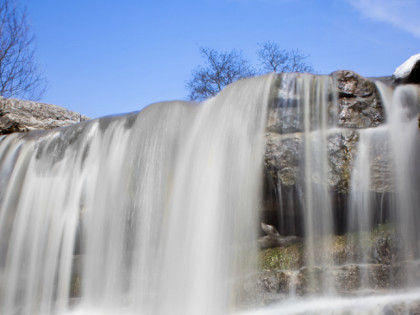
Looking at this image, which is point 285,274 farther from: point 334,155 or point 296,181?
point 334,155

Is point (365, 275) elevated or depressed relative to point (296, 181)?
depressed

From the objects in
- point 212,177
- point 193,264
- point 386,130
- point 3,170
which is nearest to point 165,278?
point 193,264

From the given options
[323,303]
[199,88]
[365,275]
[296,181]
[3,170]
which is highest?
[199,88]

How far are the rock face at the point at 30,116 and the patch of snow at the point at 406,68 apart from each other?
8058 mm

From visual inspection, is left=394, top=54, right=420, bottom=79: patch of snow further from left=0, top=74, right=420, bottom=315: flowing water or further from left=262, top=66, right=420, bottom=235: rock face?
left=0, top=74, right=420, bottom=315: flowing water

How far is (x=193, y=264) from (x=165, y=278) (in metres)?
0.46

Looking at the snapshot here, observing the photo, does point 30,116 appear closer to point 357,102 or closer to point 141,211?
point 141,211

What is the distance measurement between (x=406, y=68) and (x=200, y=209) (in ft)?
10.7

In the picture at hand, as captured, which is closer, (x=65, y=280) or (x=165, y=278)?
(x=165, y=278)

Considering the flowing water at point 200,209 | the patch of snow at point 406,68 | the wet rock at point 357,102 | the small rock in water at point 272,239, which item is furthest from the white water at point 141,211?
the patch of snow at point 406,68

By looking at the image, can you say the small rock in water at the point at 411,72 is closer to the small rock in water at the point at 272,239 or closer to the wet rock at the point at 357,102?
the wet rock at the point at 357,102

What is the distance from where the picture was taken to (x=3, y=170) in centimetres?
852

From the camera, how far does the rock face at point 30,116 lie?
1082cm

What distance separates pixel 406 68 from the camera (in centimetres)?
593
